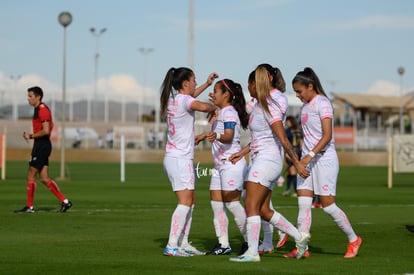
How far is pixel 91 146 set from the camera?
70.3 m

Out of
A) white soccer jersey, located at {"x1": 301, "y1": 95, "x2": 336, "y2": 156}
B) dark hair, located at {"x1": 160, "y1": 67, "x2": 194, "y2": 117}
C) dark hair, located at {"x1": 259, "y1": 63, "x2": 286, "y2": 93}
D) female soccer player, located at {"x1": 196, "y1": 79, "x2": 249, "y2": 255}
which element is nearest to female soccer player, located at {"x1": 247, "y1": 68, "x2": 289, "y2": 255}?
dark hair, located at {"x1": 259, "y1": 63, "x2": 286, "y2": 93}

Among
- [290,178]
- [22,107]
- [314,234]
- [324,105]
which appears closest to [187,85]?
[324,105]

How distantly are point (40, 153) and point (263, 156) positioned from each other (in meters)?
8.09

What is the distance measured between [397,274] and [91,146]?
200 feet

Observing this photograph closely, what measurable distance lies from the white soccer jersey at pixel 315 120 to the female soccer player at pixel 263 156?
1.32ft

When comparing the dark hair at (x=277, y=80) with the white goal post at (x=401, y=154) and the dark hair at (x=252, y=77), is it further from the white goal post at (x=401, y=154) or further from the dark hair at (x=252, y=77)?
the white goal post at (x=401, y=154)

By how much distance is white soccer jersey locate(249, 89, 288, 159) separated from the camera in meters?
11.2

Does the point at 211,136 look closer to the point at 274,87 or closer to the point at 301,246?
the point at 274,87

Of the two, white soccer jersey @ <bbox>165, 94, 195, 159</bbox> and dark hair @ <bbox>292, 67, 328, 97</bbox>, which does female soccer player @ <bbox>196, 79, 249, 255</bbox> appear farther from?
dark hair @ <bbox>292, 67, 328, 97</bbox>

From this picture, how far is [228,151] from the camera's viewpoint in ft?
40.0

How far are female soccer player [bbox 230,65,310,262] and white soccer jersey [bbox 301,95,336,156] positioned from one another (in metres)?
0.40

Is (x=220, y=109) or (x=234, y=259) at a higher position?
(x=220, y=109)

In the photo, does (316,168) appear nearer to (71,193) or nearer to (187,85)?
(187,85)

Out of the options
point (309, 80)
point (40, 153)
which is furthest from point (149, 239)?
point (40, 153)
